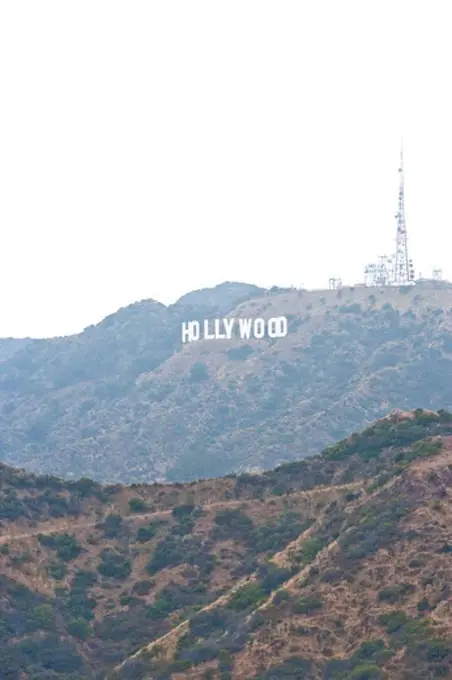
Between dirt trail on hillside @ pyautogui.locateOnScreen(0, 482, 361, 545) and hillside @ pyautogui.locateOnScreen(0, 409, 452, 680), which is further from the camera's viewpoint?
dirt trail on hillside @ pyautogui.locateOnScreen(0, 482, 361, 545)

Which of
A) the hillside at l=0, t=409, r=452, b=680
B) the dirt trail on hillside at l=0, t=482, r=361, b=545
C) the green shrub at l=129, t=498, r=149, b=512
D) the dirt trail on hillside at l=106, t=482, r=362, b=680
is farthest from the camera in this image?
the green shrub at l=129, t=498, r=149, b=512

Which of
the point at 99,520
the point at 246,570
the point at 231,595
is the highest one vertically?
the point at 99,520

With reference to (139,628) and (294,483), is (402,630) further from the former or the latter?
(294,483)

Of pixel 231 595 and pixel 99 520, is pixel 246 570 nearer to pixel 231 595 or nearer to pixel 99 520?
pixel 231 595

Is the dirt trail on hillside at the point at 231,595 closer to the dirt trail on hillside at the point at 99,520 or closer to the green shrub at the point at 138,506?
the dirt trail on hillside at the point at 99,520

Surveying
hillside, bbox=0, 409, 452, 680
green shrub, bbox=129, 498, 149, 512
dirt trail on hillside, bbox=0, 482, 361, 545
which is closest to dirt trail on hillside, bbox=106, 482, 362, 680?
hillside, bbox=0, 409, 452, 680

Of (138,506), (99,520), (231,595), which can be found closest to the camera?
(231,595)

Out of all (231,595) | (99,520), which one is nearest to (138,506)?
(99,520)

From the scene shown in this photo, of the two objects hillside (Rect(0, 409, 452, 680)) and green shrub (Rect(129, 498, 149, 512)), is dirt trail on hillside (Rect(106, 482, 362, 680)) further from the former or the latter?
green shrub (Rect(129, 498, 149, 512))
